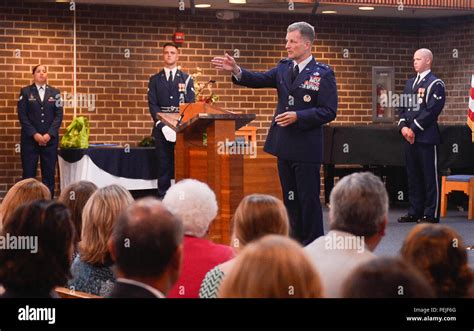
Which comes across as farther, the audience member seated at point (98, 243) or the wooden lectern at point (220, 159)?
the wooden lectern at point (220, 159)

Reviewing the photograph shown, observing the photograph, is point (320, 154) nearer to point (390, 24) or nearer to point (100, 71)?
point (100, 71)

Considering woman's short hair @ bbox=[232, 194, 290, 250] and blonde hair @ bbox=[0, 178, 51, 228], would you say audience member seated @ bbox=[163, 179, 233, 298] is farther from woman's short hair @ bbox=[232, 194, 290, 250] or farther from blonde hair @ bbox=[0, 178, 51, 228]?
blonde hair @ bbox=[0, 178, 51, 228]

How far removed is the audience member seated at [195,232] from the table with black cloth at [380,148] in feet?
25.2

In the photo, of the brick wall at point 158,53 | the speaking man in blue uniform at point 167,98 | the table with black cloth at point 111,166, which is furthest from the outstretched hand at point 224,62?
the brick wall at point 158,53

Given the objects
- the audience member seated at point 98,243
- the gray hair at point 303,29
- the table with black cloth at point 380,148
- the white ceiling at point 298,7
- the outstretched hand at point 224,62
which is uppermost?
the white ceiling at point 298,7

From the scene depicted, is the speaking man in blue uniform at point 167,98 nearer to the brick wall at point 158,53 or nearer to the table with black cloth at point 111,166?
the table with black cloth at point 111,166

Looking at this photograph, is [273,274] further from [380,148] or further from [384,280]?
[380,148]

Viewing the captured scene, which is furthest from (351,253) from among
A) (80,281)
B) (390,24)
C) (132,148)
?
(390,24)

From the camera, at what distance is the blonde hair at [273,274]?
218cm

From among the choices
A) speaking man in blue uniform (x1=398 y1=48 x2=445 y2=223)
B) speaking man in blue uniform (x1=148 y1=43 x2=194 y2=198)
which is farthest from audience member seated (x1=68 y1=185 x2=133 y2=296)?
speaking man in blue uniform (x1=148 y1=43 x2=194 y2=198)

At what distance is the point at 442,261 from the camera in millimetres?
2785

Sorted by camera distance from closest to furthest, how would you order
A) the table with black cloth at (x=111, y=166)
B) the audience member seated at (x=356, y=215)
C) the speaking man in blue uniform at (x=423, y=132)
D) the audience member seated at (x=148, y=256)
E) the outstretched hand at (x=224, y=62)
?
the audience member seated at (x=148, y=256) < the audience member seated at (x=356, y=215) < the outstretched hand at (x=224, y=62) < the speaking man in blue uniform at (x=423, y=132) < the table with black cloth at (x=111, y=166)

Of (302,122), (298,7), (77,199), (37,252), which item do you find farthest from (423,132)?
(37,252)

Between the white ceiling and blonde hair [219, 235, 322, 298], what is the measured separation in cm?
1024
